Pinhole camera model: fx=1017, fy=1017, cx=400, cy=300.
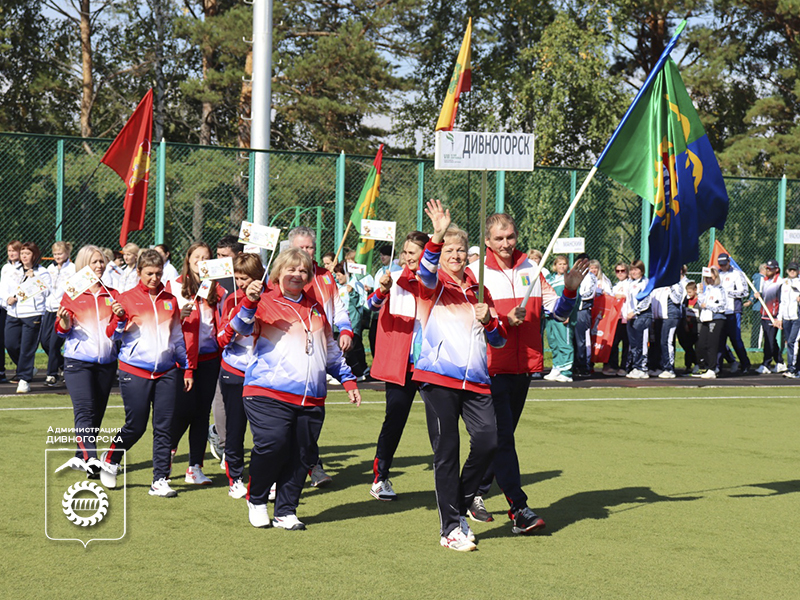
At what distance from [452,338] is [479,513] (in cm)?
151

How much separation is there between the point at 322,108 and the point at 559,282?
14458mm

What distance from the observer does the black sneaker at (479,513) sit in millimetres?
6891

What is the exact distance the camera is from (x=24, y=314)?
1326 centimetres

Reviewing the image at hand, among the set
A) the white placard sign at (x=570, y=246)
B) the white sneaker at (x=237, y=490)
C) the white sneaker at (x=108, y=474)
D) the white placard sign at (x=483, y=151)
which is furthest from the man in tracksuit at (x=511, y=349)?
the white placard sign at (x=570, y=246)

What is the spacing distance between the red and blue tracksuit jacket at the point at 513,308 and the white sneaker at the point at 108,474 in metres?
2.97

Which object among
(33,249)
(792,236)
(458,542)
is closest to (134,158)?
(33,249)

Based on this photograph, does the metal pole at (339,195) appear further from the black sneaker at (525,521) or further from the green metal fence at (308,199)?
the black sneaker at (525,521)

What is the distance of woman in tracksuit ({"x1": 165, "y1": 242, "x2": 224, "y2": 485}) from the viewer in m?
7.72

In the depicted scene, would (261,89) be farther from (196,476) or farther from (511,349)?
(511,349)

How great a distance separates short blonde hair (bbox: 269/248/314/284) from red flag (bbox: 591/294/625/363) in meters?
11.2

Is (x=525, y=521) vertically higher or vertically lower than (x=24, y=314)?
lower

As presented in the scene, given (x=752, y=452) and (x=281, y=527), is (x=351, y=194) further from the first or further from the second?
(x=281, y=527)

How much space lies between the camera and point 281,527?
654 centimetres

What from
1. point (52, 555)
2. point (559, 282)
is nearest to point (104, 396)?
point (52, 555)
